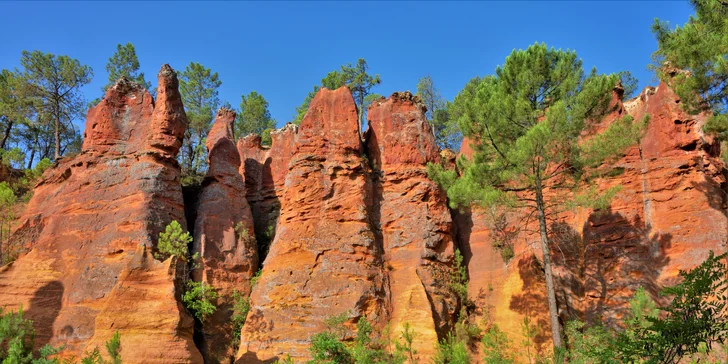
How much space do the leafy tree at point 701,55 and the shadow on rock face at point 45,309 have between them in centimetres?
2396

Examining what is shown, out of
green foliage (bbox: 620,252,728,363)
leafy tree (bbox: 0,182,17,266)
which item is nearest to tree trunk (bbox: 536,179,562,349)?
green foliage (bbox: 620,252,728,363)

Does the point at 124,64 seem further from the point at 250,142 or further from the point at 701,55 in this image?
the point at 701,55

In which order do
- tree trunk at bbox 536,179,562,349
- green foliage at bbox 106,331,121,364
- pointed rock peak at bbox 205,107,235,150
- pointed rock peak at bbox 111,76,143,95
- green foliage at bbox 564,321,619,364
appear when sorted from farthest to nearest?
pointed rock peak at bbox 205,107,235,150, pointed rock peak at bbox 111,76,143,95, tree trunk at bbox 536,179,562,349, green foliage at bbox 564,321,619,364, green foliage at bbox 106,331,121,364

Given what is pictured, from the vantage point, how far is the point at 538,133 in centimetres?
1733

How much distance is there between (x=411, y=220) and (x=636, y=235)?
9.40m

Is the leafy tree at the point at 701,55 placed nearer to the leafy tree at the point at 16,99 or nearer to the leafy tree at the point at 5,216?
the leafy tree at the point at 5,216

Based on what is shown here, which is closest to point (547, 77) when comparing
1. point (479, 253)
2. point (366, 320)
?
point (479, 253)

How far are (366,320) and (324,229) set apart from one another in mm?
4652

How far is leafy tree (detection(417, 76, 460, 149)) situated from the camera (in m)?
42.3

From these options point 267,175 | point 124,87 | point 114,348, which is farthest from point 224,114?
point 114,348

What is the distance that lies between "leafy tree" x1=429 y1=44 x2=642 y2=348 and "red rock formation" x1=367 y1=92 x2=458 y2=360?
4414 millimetres

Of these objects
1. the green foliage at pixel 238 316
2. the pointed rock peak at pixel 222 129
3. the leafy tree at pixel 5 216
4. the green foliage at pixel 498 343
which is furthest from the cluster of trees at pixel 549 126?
the leafy tree at pixel 5 216

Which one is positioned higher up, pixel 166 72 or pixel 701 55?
pixel 166 72

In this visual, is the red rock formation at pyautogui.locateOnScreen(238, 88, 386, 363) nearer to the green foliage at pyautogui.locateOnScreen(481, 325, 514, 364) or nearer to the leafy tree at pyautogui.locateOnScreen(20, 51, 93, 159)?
the green foliage at pyautogui.locateOnScreen(481, 325, 514, 364)
